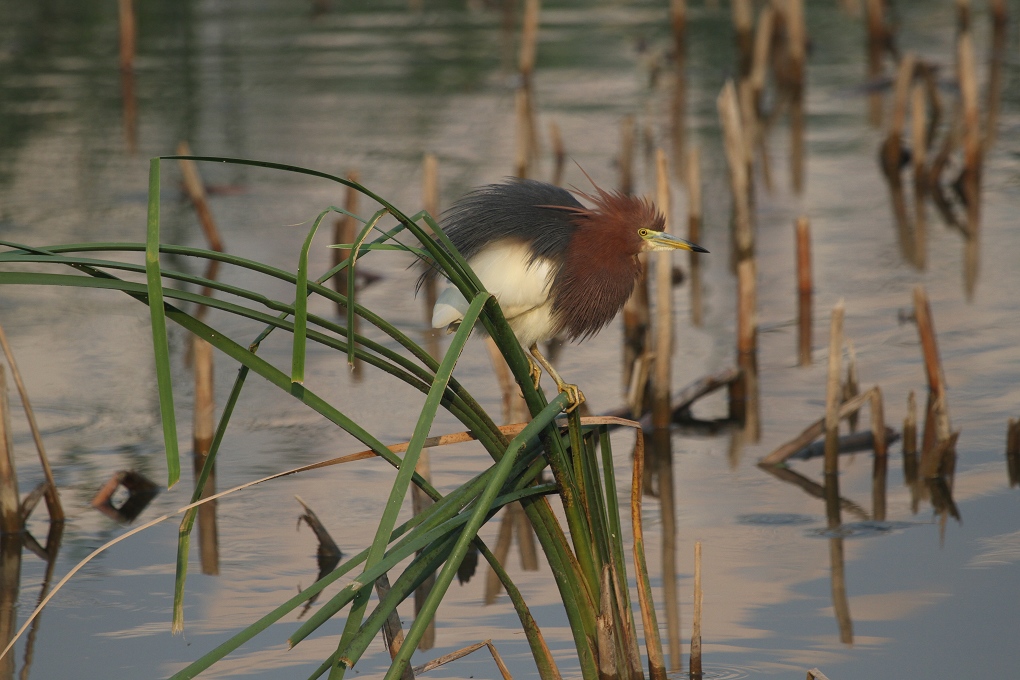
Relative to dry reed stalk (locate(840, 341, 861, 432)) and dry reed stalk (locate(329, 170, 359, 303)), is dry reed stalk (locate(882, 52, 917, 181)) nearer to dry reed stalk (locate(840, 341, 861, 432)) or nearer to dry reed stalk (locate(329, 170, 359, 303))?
dry reed stalk (locate(329, 170, 359, 303))

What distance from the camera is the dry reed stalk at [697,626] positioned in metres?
2.99

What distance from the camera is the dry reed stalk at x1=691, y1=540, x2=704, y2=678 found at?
299 centimetres

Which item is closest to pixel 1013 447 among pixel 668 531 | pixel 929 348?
pixel 929 348

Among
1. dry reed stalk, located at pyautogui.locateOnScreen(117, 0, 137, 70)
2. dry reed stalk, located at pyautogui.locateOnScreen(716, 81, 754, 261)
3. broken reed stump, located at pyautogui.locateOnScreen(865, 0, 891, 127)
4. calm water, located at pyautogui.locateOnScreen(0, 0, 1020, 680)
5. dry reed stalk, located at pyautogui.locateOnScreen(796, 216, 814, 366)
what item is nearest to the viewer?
calm water, located at pyautogui.locateOnScreen(0, 0, 1020, 680)

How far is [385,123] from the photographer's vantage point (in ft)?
37.9

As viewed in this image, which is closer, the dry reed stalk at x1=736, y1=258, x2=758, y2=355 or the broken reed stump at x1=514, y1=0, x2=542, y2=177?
the dry reed stalk at x1=736, y1=258, x2=758, y2=355

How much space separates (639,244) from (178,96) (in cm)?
1032

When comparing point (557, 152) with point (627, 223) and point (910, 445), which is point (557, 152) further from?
point (627, 223)

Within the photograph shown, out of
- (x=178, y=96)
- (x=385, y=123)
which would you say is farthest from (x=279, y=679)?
(x=178, y=96)

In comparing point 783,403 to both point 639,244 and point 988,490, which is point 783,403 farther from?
point 639,244

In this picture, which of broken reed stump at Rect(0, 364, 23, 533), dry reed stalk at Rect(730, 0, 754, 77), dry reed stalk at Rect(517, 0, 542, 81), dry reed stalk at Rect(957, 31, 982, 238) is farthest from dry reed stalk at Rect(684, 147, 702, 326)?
dry reed stalk at Rect(730, 0, 754, 77)

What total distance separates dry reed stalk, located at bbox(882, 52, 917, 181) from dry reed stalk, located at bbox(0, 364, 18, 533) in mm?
6884

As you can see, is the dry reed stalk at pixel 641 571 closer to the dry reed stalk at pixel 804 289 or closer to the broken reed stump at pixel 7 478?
the broken reed stump at pixel 7 478

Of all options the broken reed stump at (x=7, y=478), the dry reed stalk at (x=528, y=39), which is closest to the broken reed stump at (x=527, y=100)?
the dry reed stalk at (x=528, y=39)
